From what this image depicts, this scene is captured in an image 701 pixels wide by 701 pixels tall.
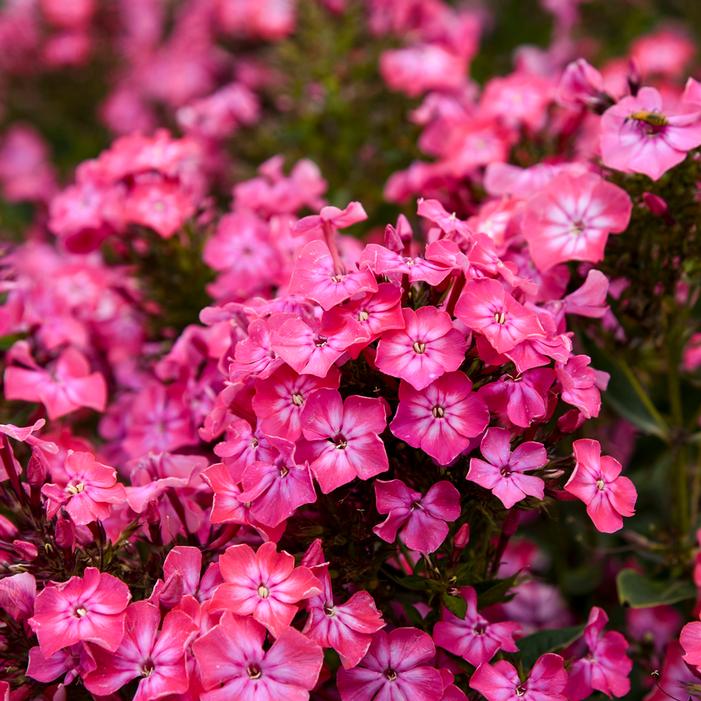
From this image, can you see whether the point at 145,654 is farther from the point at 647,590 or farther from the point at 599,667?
the point at 647,590

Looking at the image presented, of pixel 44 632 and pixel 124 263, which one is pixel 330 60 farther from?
pixel 44 632

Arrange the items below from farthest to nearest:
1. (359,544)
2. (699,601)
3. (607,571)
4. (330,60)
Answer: (330,60), (607,571), (699,601), (359,544)

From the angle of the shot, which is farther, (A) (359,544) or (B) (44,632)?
(A) (359,544)

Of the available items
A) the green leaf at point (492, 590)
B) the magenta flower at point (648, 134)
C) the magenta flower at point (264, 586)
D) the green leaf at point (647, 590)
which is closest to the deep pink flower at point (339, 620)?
the magenta flower at point (264, 586)

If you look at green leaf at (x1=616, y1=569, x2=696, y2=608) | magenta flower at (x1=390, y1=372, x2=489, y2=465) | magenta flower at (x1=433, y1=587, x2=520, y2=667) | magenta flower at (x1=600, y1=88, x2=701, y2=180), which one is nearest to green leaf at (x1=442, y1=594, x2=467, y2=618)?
magenta flower at (x1=433, y1=587, x2=520, y2=667)

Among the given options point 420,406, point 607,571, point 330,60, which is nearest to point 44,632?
point 420,406

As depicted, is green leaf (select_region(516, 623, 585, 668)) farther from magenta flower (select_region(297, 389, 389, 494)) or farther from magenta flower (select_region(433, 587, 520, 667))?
magenta flower (select_region(297, 389, 389, 494))

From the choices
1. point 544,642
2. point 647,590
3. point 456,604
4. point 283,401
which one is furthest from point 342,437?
point 647,590
